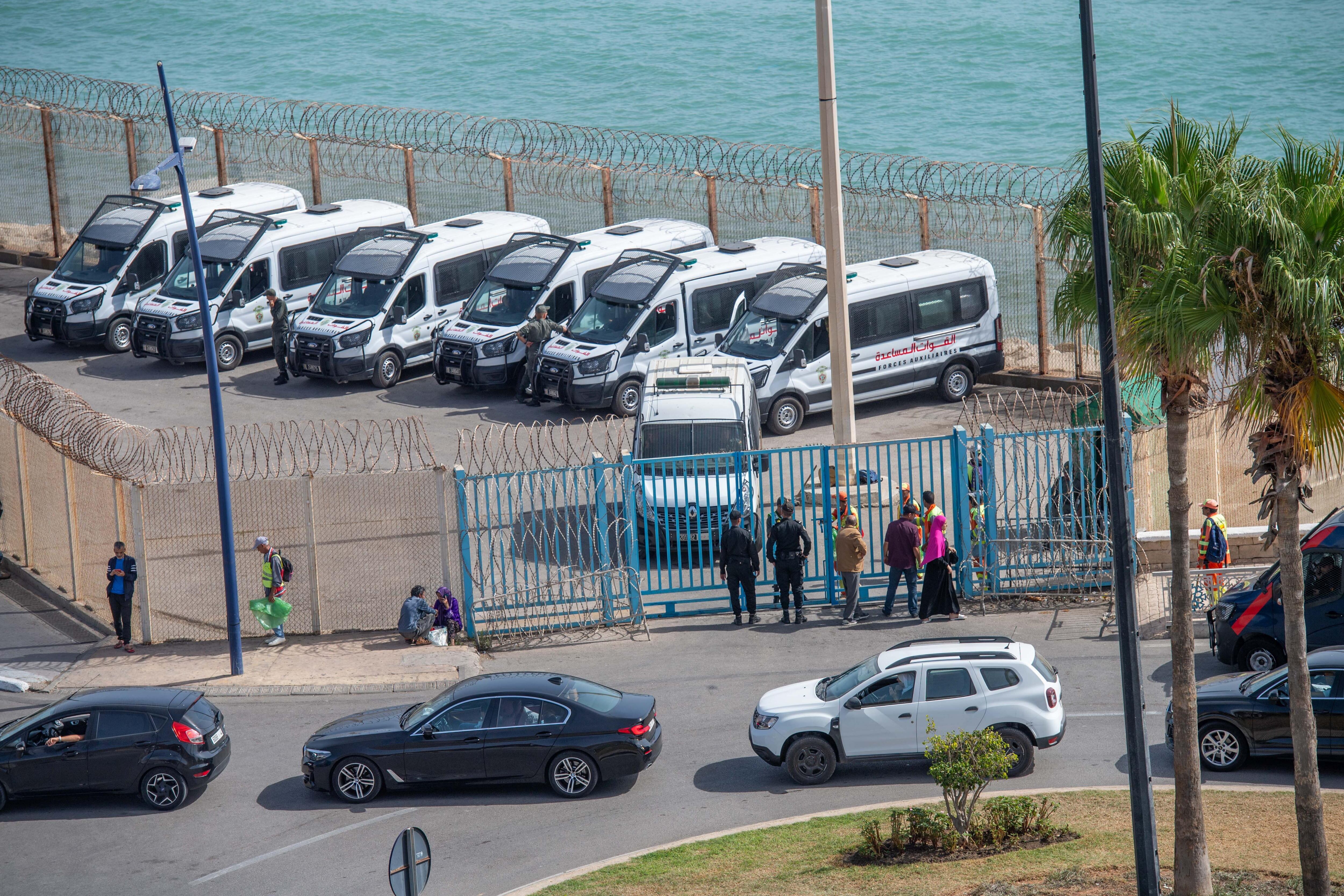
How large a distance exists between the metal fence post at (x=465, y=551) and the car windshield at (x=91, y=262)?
14245 mm

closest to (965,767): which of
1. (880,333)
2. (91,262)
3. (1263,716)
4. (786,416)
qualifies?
(1263,716)

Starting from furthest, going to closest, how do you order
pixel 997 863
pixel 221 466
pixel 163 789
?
pixel 221 466 < pixel 163 789 < pixel 997 863

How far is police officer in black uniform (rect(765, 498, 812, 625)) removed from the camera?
1836cm

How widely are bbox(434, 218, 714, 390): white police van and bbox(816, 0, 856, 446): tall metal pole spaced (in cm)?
739

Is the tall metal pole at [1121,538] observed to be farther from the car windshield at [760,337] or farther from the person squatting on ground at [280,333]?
the person squatting on ground at [280,333]

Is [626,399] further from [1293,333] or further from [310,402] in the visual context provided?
[1293,333]

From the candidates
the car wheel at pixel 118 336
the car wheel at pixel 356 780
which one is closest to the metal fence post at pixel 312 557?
the car wheel at pixel 356 780

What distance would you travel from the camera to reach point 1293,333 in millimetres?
10008

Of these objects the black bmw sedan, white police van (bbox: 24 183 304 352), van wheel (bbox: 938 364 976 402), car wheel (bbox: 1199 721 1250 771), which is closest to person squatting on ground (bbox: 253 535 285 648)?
the black bmw sedan

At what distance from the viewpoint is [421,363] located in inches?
1125

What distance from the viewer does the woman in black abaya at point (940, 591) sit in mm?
18141

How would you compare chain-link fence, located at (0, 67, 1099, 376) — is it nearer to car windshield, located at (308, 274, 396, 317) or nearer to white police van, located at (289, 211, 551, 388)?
white police van, located at (289, 211, 551, 388)

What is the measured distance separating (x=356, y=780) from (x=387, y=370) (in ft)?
47.4

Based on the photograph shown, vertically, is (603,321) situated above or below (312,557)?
above
